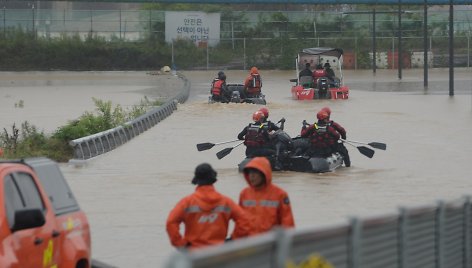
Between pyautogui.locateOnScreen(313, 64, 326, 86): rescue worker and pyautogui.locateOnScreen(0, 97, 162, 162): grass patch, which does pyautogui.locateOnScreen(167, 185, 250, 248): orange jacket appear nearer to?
pyautogui.locateOnScreen(0, 97, 162, 162): grass patch

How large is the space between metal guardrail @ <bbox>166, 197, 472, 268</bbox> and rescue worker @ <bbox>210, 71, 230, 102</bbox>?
39.2 metres

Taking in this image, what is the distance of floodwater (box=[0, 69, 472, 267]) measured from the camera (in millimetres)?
19406

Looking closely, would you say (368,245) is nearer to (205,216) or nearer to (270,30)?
(205,216)

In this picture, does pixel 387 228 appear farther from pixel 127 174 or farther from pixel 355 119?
pixel 355 119

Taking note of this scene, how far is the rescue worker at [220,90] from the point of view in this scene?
50.9 metres

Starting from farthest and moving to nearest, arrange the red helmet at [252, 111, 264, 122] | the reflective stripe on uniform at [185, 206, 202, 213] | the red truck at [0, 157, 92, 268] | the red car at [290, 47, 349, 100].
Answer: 1. the red car at [290, 47, 349, 100]
2. the red helmet at [252, 111, 264, 122]
3. the reflective stripe on uniform at [185, 206, 202, 213]
4. the red truck at [0, 157, 92, 268]

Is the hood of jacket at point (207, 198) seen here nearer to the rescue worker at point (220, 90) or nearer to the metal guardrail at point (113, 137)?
the metal guardrail at point (113, 137)

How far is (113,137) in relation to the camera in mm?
33719

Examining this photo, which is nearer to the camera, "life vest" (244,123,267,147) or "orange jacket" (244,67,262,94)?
"life vest" (244,123,267,147)

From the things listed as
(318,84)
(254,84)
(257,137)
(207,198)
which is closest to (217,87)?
(254,84)

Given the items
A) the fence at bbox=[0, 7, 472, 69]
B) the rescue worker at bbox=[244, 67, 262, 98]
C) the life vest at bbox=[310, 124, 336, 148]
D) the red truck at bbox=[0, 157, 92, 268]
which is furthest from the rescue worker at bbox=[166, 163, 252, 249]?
the fence at bbox=[0, 7, 472, 69]

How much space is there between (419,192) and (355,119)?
21.1m

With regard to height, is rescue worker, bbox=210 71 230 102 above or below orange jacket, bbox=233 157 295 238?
below

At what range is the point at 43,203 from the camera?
10750mm
